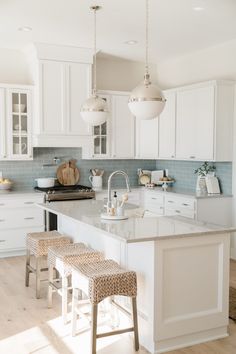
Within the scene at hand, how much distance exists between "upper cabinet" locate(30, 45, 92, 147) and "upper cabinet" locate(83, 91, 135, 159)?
375 mm

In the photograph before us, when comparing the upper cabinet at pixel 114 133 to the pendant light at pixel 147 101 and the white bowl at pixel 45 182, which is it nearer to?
the white bowl at pixel 45 182

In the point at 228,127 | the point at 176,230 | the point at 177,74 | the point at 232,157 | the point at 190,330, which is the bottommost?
the point at 190,330

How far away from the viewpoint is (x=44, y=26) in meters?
5.26

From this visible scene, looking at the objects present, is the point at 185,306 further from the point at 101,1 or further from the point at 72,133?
the point at 72,133

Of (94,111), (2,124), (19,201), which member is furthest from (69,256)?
(2,124)

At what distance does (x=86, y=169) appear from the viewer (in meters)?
7.20

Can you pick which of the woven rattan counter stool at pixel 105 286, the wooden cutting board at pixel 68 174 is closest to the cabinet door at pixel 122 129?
the wooden cutting board at pixel 68 174

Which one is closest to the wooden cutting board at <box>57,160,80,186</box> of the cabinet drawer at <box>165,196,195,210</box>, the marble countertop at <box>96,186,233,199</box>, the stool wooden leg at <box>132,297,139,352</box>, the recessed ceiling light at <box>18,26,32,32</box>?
the marble countertop at <box>96,186,233,199</box>

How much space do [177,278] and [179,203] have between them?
9.64ft

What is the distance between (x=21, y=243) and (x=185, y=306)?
3.37 metres

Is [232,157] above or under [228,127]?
under

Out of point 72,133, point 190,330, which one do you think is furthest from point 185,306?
point 72,133

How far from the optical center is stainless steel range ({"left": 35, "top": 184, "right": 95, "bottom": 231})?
20.8 ft

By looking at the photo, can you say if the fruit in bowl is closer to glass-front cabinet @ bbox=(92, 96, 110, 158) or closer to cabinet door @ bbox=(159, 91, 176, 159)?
glass-front cabinet @ bbox=(92, 96, 110, 158)
